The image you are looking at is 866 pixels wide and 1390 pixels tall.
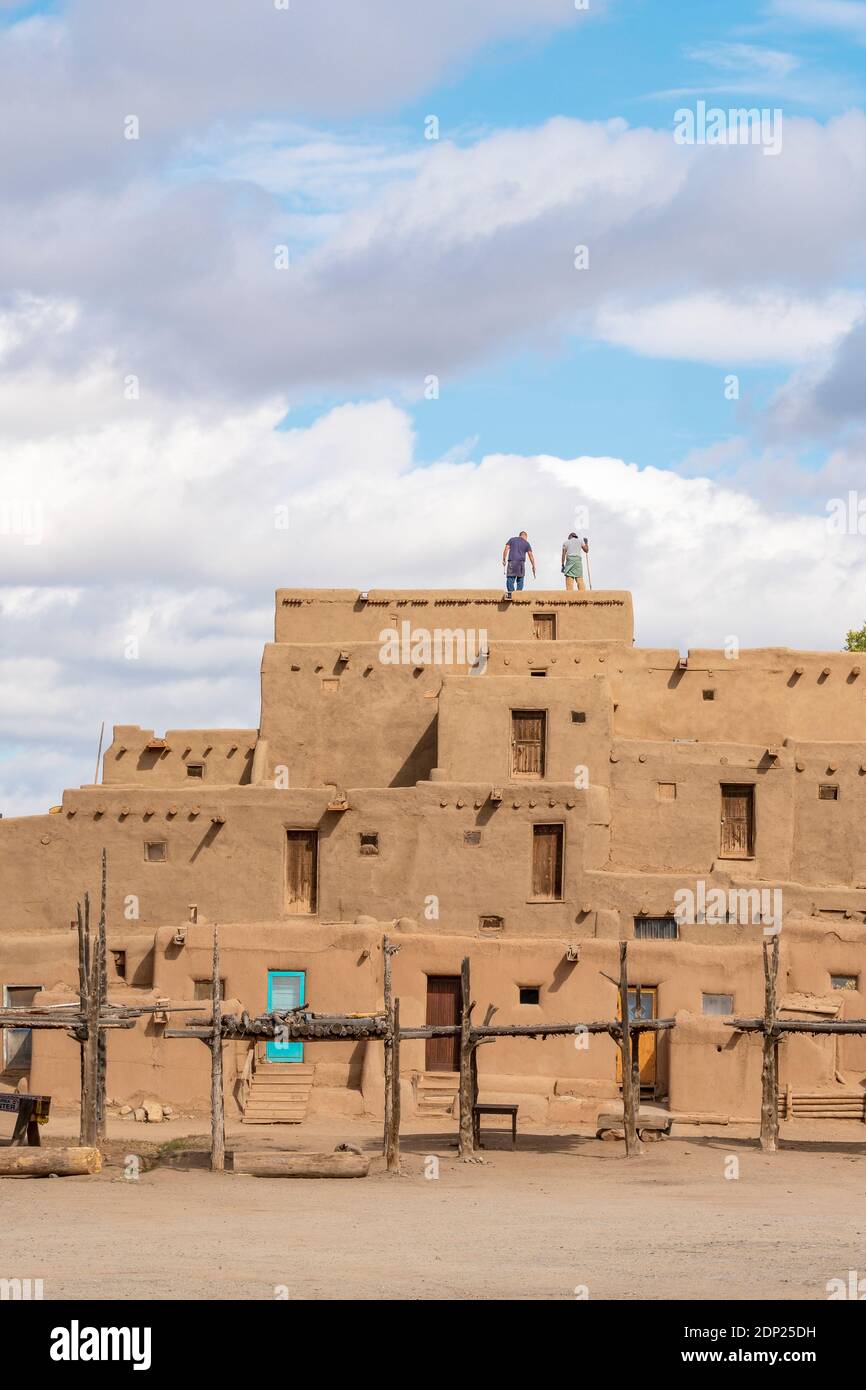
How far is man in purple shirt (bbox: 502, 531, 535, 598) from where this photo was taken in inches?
1732

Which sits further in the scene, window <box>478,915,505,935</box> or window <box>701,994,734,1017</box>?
window <box>478,915,505,935</box>

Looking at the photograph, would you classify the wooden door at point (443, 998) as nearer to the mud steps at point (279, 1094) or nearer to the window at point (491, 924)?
the window at point (491, 924)

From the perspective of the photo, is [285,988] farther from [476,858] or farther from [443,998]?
[476,858]

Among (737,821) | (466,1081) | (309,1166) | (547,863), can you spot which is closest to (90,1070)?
(309,1166)

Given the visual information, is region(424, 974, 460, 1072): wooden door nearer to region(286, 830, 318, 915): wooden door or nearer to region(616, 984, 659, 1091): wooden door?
region(616, 984, 659, 1091): wooden door

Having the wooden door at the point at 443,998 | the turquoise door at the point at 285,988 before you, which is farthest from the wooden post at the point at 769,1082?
the turquoise door at the point at 285,988

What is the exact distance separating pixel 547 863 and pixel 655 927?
2504mm

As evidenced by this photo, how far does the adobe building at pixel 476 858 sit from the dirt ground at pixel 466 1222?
88.9 inches

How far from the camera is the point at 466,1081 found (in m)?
30.3

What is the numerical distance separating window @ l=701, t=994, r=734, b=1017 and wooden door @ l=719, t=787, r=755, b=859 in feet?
14.6

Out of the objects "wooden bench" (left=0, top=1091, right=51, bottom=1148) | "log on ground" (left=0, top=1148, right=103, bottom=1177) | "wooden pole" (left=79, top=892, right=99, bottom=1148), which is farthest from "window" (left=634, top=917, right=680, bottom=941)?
"log on ground" (left=0, top=1148, right=103, bottom=1177)

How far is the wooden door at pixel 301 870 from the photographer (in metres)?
39.8
